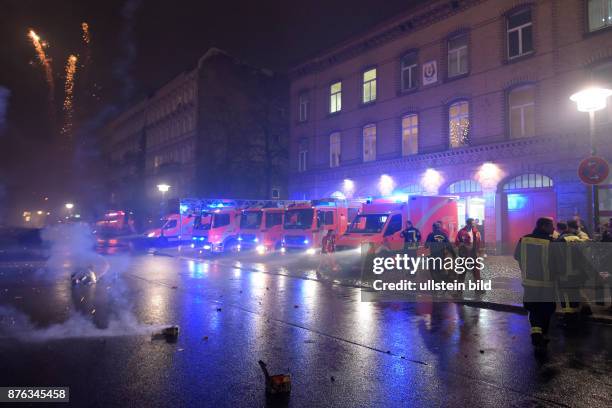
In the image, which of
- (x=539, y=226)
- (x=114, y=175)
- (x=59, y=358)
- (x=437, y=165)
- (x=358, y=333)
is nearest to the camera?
(x=59, y=358)

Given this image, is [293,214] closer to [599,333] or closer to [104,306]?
[104,306]

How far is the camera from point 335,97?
1179 inches

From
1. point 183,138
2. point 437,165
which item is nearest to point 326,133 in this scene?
point 437,165

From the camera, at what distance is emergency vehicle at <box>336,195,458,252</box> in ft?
48.2

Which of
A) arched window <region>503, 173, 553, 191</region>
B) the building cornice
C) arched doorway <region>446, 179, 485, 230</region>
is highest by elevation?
the building cornice

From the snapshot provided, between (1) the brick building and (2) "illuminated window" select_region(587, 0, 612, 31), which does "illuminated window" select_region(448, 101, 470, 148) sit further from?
(1) the brick building

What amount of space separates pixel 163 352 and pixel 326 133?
998 inches

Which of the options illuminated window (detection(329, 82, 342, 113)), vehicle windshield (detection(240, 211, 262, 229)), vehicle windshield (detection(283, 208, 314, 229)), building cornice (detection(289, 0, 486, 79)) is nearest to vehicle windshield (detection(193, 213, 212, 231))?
vehicle windshield (detection(240, 211, 262, 229))

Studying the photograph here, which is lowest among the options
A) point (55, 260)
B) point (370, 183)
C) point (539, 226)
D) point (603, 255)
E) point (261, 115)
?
point (55, 260)

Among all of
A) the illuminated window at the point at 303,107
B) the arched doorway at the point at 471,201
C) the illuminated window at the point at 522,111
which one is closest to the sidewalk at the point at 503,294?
the arched doorway at the point at 471,201

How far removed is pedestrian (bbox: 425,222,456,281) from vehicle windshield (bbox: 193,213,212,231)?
53.8 ft

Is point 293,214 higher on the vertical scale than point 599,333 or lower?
higher

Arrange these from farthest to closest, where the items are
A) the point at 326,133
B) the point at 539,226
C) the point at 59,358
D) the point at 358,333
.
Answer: the point at 326,133 → the point at 358,333 → the point at 539,226 → the point at 59,358

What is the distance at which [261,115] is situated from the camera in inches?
1614
